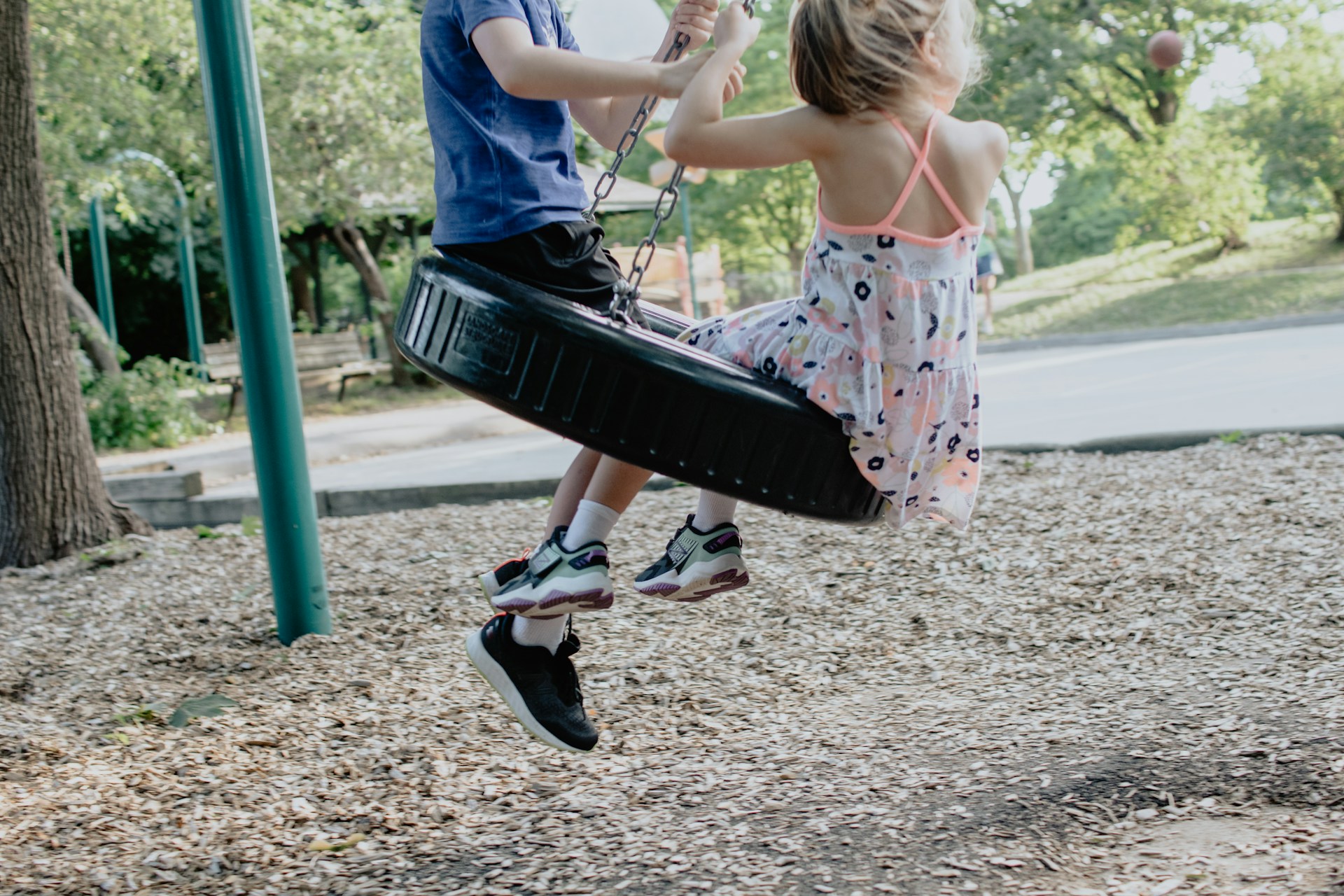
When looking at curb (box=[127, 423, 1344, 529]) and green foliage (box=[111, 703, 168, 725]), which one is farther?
curb (box=[127, 423, 1344, 529])

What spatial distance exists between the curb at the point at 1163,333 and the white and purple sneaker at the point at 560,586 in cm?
1311

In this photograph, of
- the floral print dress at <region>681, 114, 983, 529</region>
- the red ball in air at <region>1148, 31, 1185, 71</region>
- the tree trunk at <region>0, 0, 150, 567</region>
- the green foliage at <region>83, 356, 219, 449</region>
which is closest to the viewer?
the floral print dress at <region>681, 114, 983, 529</region>

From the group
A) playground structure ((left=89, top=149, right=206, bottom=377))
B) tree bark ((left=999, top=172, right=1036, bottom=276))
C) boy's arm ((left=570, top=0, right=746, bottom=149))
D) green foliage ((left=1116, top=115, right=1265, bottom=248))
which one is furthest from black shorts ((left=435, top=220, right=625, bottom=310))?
tree bark ((left=999, top=172, right=1036, bottom=276))

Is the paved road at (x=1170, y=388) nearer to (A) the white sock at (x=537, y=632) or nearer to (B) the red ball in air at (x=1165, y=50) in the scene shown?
(A) the white sock at (x=537, y=632)

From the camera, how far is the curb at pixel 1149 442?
21.5 feet

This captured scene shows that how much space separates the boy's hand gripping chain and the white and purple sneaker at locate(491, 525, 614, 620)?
0.47 metres

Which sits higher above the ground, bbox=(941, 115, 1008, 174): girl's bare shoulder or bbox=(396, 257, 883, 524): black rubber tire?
bbox=(941, 115, 1008, 174): girl's bare shoulder

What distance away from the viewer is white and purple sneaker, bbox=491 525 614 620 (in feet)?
7.63

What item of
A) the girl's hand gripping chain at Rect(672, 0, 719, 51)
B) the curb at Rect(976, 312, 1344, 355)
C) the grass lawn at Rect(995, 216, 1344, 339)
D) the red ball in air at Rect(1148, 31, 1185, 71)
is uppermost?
the red ball in air at Rect(1148, 31, 1185, 71)

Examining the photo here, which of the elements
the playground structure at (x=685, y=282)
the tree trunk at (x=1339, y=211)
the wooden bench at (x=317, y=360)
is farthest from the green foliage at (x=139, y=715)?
the tree trunk at (x=1339, y=211)

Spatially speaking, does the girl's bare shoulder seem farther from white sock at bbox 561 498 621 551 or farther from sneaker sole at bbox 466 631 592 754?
sneaker sole at bbox 466 631 592 754

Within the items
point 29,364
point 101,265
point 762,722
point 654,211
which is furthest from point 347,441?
point 654,211

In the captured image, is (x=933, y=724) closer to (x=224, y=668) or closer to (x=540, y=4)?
(x=540, y=4)

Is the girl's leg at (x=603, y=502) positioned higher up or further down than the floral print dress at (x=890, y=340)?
further down
